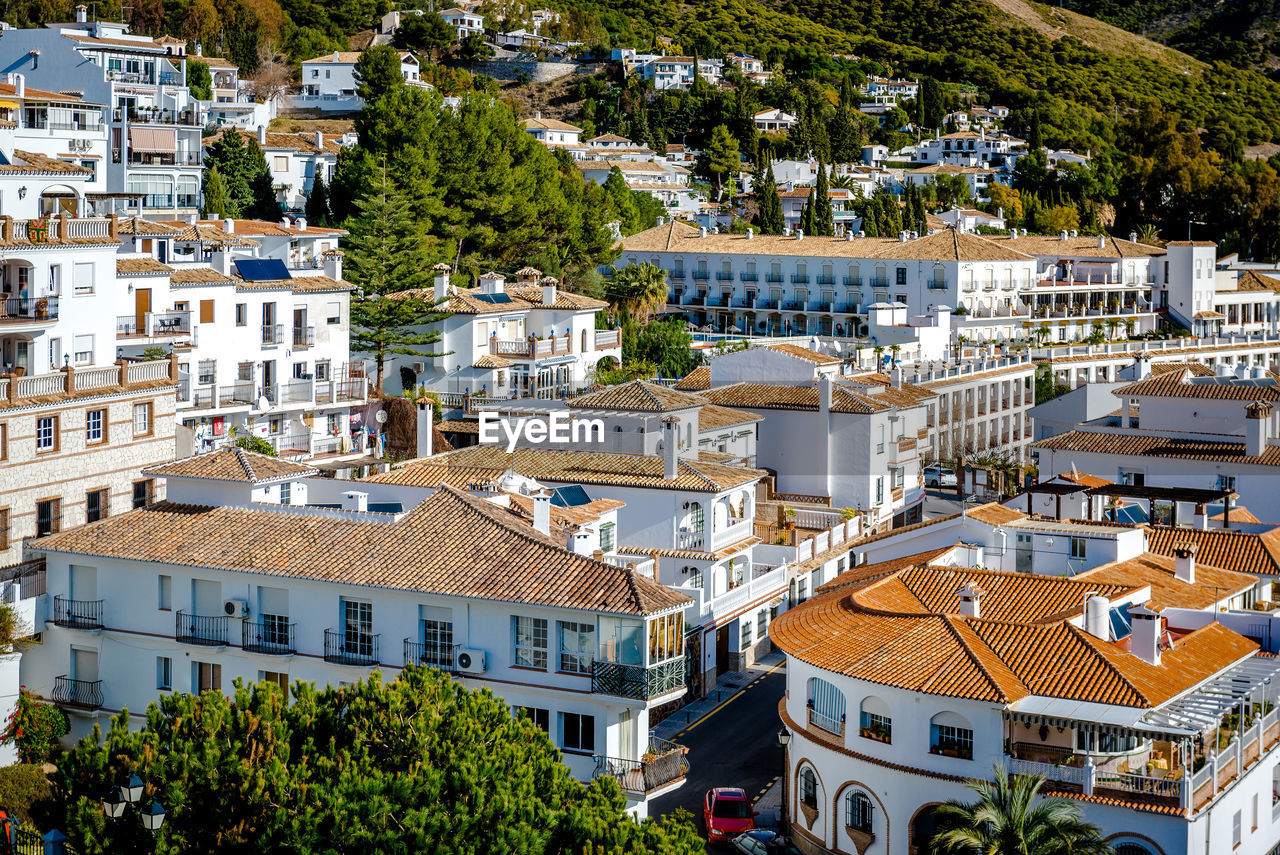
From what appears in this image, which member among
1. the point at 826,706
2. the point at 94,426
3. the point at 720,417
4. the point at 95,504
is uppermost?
the point at 94,426

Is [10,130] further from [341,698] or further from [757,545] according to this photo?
[341,698]

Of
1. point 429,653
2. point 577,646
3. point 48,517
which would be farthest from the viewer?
point 48,517

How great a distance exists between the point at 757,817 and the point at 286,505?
12325mm

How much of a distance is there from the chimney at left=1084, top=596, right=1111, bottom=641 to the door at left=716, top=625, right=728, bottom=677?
13869 mm

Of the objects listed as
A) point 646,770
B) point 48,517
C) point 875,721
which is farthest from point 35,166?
point 875,721

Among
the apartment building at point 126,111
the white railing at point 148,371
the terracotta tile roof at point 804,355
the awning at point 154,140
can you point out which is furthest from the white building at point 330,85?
the white railing at point 148,371

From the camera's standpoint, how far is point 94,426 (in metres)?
41.8

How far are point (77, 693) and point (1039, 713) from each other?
1957cm

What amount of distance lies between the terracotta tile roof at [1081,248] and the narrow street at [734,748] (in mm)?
67140

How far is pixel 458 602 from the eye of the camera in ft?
104

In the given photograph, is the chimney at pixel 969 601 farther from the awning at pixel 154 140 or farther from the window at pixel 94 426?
the awning at pixel 154 140

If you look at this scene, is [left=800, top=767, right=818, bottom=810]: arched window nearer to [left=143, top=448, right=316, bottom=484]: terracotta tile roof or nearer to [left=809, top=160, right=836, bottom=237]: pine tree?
[left=143, top=448, right=316, bottom=484]: terracotta tile roof

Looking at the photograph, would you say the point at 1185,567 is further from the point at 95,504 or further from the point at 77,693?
the point at 95,504

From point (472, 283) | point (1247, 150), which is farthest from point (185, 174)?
point (1247, 150)
